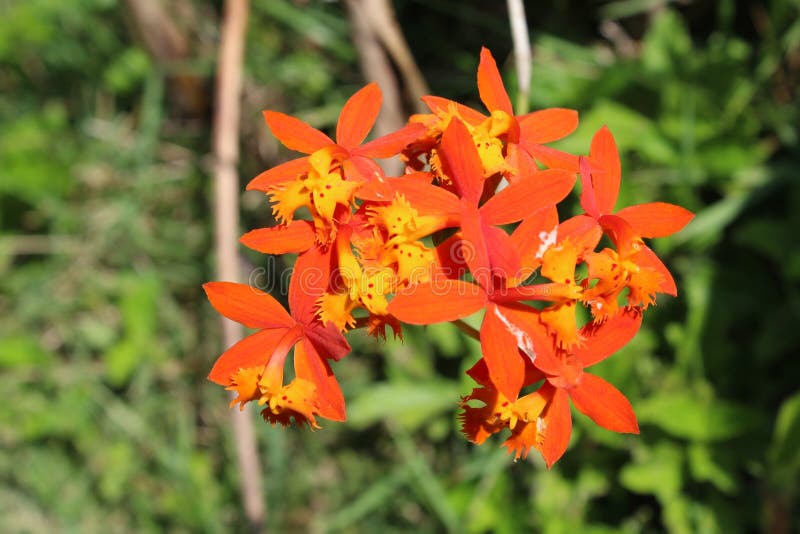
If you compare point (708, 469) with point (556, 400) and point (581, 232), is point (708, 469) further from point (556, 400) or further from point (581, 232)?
point (581, 232)

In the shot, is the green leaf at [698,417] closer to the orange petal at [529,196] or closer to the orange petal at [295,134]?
the orange petal at [529,196]

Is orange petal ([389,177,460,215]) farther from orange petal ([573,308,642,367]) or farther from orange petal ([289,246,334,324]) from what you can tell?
orange petal ([573,308,642,367])

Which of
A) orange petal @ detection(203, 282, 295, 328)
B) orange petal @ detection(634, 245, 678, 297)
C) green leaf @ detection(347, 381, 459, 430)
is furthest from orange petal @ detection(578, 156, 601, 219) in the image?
green leaf @ detection(347, 381, 459, 430)

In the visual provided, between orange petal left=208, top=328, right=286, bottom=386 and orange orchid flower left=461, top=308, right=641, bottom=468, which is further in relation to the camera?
orange petal left=208, top=328, right=286, bottom=386

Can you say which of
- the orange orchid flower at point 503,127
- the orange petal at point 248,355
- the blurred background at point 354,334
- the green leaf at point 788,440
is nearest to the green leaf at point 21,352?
the blurred background at point 354,334

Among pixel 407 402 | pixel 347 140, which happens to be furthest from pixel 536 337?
pixel 407 402

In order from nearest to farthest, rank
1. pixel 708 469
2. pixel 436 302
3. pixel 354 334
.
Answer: pixel 436 302 < pixel 708 469 < pixel 354 334

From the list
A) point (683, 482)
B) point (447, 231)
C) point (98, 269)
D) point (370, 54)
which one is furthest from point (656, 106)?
point (98, 269)
